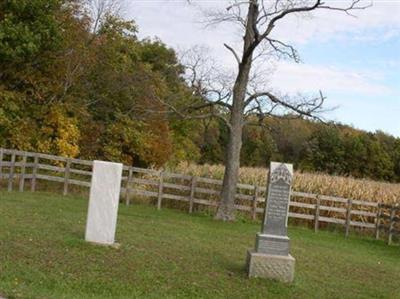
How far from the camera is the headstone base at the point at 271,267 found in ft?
35.1

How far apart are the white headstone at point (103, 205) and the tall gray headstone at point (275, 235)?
2.70 m

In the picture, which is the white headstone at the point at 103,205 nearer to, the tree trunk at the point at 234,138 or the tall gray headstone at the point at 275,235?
the tall gray headstone at the point at 275,235

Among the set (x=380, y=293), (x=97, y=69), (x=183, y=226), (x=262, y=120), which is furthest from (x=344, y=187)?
(x=97, y=69)

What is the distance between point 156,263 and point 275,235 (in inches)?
82.8

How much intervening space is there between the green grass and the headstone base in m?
0.21

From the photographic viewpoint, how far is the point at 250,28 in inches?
835

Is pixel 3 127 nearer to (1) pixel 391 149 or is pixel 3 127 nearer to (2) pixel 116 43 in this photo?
(2) pixel 116 43

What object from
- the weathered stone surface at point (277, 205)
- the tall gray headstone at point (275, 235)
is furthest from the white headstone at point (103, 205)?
the weathered stone surface at point (277, 205)

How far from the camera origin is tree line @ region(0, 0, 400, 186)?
26.8 metres

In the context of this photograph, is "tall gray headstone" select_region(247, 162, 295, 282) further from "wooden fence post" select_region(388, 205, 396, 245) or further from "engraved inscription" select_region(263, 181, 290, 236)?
"wooden fence post" select_region(388, 205, 396, 245)

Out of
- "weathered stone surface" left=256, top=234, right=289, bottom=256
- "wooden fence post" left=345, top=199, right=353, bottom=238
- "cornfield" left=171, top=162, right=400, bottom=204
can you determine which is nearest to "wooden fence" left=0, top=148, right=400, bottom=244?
"wooden fence post" left=345, top=199, right=353, bottom=238

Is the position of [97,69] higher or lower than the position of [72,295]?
higher

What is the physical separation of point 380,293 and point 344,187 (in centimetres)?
1475

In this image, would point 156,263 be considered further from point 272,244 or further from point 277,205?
point 277,205
